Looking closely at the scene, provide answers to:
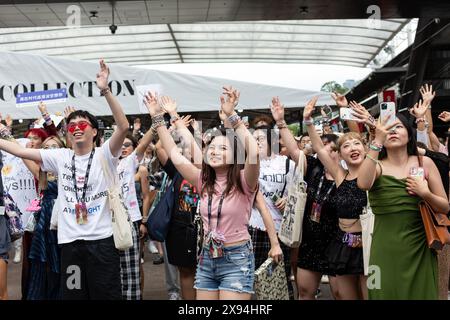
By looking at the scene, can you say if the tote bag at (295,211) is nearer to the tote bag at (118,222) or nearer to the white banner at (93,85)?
the tote bag at (118,222)

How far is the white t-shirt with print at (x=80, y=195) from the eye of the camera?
172 inches

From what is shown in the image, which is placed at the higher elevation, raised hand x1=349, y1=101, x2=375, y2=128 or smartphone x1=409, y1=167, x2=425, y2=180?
raised hand x1=349, y1=101, x2=375, y2=128

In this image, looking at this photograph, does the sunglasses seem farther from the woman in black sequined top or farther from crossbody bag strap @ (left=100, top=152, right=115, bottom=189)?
the woman in black sequined top

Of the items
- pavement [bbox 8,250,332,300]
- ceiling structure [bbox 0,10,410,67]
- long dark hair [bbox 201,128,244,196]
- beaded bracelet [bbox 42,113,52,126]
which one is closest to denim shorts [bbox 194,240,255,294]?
long dark hair [bbox 201,128,244,196]

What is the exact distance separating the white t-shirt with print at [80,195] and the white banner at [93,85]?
151 inches

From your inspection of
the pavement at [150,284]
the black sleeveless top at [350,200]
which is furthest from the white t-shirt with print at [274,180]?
the pavement at [150,284]

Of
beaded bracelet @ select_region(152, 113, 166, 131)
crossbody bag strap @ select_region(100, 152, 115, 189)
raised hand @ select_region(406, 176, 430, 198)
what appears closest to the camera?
raised hand @ select_region(406, 176, 430, 198)

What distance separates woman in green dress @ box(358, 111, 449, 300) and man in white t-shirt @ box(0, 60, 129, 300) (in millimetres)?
1813

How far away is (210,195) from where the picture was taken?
4078 millimetres

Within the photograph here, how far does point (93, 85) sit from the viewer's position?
8.51 m

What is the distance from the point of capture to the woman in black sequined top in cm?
480

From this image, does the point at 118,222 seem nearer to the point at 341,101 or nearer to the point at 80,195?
the point at 80,195
